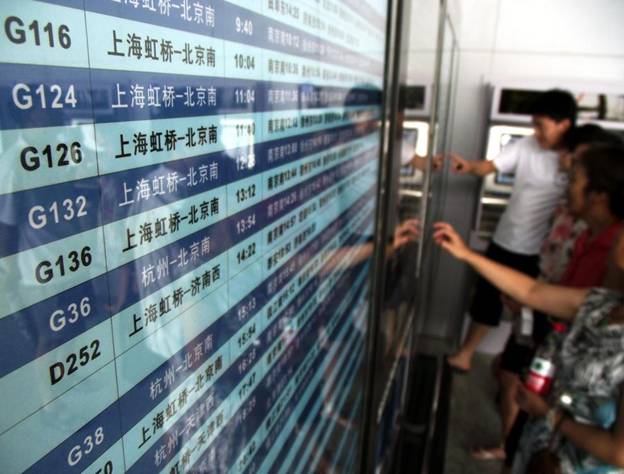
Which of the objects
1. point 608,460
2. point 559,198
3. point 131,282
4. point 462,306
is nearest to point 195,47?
point 131,282

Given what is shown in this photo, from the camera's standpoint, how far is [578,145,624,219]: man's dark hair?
7.07ft

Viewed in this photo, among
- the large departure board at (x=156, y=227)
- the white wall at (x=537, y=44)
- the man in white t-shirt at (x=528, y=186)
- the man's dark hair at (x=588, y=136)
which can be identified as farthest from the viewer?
the white wall at (x=537, y=44)

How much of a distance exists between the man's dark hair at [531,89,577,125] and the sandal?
2080mm

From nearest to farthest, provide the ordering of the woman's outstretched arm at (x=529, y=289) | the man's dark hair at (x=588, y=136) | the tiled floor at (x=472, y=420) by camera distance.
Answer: the woman's outstretched arm at (x=529, y=289)
the man's dark hair at (x=588, y=136)
the tiled floor at (x=472, y=420)

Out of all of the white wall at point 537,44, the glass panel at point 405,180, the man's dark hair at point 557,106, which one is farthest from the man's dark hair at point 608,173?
the white wall at point 537,44

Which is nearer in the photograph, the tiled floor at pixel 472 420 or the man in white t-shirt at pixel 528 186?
the tiled floor at pixel 472 420

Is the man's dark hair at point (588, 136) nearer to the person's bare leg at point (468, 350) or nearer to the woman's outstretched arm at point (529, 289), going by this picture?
the woman's outstretched arm at point (529, 289)

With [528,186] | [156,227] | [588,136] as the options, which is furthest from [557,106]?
[156,227]

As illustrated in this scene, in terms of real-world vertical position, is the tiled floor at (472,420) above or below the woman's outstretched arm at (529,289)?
below

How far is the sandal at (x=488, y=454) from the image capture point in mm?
3082

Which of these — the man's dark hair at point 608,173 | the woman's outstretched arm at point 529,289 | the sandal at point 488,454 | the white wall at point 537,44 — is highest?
the white wall at point 537,44

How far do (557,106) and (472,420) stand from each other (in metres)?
2.11

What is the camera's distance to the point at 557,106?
10.5ft

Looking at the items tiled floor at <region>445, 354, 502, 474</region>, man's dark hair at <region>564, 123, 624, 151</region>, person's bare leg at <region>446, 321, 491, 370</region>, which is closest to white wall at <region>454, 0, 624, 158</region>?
man's dark hair at <region>564, 123, 624, 151</region>
